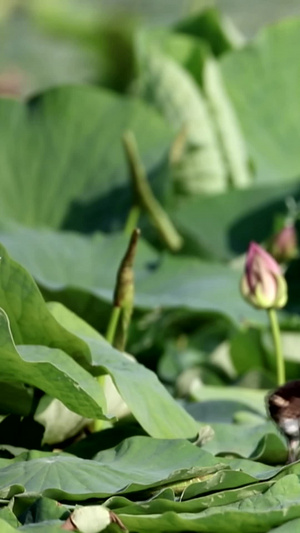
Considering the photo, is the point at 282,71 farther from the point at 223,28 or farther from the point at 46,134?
the point at 46,134

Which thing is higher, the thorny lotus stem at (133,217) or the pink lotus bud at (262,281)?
the thorny lotus stem at (133,217)

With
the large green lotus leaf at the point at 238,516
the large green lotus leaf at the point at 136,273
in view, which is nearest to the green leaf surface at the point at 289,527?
the large green lotus leaf at the point at 238,516

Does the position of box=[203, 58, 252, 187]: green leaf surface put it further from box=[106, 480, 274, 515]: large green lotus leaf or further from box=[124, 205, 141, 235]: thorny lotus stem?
box=[106, 480, 274, 515]: large green lotus leaf

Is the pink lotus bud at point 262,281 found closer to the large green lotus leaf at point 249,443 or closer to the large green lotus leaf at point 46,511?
the large green lotus leaf at point 249,443

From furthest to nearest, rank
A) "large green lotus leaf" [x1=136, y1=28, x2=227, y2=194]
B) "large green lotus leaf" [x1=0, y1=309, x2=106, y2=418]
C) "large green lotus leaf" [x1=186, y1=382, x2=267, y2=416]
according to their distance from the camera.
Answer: "large green lotus leaf" [x1=136, y1=28, x2=227, y2=194] < "large green lotus leaf" [x1=186, y1=382, x2=267, y2=416] < "large green lotus leaf" [x1=0, y1=309, x2=106, y2=418]

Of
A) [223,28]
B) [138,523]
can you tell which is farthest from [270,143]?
[138,523]

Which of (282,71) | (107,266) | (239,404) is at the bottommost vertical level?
(239,404)

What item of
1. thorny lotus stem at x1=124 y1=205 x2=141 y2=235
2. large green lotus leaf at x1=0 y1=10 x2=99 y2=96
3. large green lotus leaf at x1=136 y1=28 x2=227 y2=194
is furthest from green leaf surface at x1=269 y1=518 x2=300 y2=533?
large green lotus leaf at x1=0 y1=10 x2=99 y2=96
